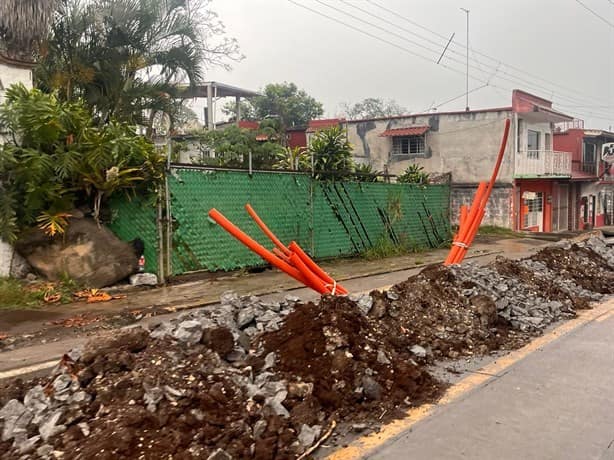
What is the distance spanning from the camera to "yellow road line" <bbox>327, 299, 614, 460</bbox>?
368 cm

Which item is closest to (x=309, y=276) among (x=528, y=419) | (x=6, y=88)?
(x=528, y=419)

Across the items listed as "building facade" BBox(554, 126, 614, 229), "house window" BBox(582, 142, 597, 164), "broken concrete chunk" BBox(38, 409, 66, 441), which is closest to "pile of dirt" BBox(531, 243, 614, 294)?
"broken concrete chunk" BBox(38, 409, 66, 441)

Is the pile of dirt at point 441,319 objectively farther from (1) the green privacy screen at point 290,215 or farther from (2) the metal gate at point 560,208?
(2) the metal gate at point 560,208

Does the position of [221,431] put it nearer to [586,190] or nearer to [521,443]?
[521,443]

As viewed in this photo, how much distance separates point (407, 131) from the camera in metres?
26.0

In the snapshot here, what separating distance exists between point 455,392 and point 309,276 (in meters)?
2.01

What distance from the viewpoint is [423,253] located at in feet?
52.6

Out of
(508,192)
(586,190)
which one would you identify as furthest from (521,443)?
(586,190)

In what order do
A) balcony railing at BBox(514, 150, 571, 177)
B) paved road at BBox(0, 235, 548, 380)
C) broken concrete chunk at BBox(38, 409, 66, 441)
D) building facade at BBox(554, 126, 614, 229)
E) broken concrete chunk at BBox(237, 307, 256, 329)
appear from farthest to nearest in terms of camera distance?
1. building facade at BBox(554, 126, 614, 229)
2. balcony railing at BBox(514, 150, 571, 177)
3. paved road at BBox(0, 235, 548, 380)
4. broken concrete chunk at BBox(237, 307, 256, 329)
5. broken concrete chunk at BBox(38, 409, 66, 441)

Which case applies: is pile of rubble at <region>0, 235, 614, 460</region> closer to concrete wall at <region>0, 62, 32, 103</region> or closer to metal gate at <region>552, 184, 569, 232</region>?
concrete wall at <region>0, 62, 32, 103</region>

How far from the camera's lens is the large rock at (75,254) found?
28.8 feet

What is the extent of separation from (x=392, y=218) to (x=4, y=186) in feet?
32.1

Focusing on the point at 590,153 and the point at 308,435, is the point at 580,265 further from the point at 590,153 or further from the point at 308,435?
the point at 590,153

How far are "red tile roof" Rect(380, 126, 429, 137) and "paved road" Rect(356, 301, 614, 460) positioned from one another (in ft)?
68.5
